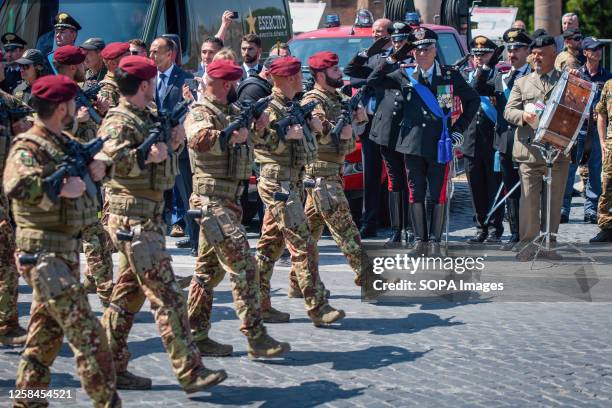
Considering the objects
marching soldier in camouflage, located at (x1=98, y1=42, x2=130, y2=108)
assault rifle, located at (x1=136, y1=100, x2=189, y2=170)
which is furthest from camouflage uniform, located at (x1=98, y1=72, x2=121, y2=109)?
assault rifle, located at (x1=136, y1=100, x2=189, y2=170)

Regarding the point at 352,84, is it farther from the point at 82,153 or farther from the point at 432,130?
the point at 82,153

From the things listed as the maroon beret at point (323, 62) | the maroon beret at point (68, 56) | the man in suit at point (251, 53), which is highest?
the man in suit at point (251, 53)

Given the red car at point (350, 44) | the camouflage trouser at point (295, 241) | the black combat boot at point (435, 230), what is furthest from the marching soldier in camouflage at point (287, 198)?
the red car at point (350, 44)

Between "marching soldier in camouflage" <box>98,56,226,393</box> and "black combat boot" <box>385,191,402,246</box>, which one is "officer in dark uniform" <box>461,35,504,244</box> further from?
"marching soldier in camouflage" <box>98,56,226,393</box>

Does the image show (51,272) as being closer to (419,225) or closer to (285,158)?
(285,158)

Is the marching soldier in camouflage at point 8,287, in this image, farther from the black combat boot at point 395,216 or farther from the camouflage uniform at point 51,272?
the black combat boot at point 395,216

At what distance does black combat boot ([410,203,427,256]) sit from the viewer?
1162 centimetres

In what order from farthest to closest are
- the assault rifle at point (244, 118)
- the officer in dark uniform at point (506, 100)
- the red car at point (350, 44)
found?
the red car at point (350, 44)
the officer in dark uniform at point (506, 100)
the assault rifle at point (244, 118)

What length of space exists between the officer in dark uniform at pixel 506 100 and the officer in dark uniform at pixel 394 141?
40.9 inches

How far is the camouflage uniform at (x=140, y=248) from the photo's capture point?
7.28 m

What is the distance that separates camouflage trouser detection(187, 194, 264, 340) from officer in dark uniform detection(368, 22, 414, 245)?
3835 millimetres

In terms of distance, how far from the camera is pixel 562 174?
12.1 m

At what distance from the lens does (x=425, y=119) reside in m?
11.6

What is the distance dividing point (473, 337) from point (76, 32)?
624cm
